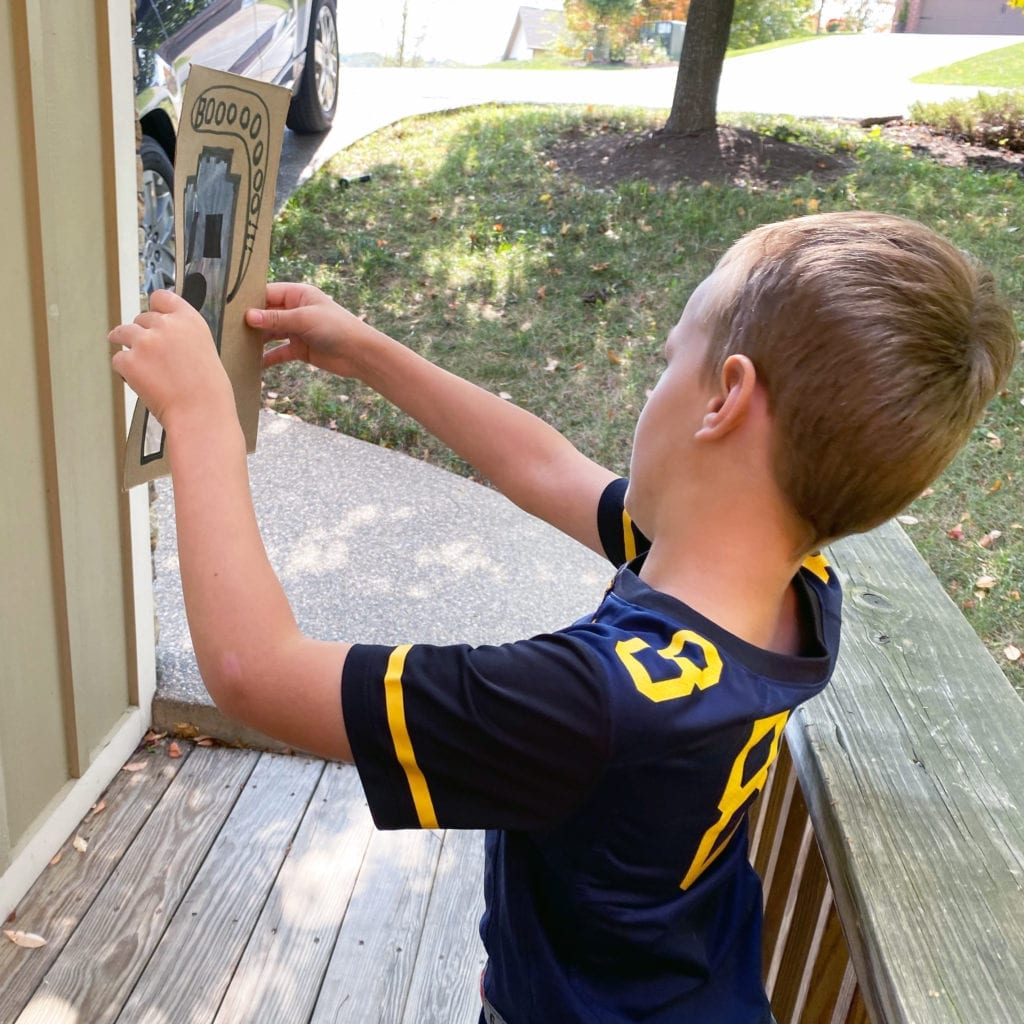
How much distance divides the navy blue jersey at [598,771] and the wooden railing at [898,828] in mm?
169

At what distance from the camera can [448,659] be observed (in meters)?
1.02

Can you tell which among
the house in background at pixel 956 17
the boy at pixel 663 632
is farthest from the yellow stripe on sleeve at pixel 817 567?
the house in background at pixel 956 17

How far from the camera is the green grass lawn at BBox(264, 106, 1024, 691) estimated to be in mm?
4535

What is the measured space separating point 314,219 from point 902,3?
79.9 ft

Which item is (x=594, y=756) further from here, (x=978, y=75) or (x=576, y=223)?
(x=978, y=75)

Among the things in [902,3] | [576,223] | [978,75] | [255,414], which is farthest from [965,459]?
[902,3]

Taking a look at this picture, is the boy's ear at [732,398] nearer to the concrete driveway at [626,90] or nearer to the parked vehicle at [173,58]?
the parked vehicle at [173,58]

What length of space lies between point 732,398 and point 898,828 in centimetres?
56

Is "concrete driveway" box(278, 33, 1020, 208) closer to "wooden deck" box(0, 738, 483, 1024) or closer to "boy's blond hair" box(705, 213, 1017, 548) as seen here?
"wooden deck" box(0, 738, 483, 1024)

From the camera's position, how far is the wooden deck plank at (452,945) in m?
2.34

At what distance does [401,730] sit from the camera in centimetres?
102

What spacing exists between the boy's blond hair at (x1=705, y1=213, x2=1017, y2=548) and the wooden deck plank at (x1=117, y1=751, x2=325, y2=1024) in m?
1.84

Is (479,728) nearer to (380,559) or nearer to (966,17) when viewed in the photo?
(380,559)

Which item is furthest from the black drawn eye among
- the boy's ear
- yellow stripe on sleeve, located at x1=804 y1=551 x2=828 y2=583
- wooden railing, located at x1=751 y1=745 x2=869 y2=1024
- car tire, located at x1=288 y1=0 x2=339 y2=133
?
car tire, located at x1=288 y1=0 x2=339 y2=133
